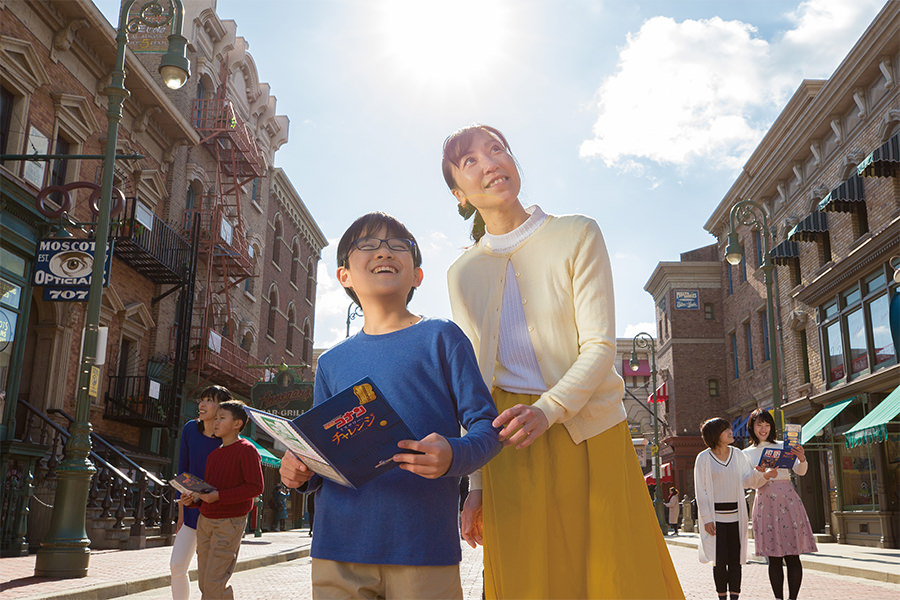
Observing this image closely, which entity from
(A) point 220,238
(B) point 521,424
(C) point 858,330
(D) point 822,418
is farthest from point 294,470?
(A) point 220,238

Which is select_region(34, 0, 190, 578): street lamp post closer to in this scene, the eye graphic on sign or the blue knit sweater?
the eye graphic on sign

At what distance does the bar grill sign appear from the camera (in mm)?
15016

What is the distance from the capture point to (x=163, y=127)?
2317cm

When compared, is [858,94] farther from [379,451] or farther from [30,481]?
[379,451]

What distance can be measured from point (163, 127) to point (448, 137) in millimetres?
21968

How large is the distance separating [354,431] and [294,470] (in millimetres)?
470

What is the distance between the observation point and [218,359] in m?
25.3

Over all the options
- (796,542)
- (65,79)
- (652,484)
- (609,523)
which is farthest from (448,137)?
(652,484)

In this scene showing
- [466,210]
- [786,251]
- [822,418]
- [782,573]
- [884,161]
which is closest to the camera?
[466,210]

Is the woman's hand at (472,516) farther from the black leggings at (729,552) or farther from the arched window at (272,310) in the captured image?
the arched window at (272,310)

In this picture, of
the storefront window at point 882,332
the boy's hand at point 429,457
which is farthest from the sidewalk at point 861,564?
the boy's hand at point 429,457

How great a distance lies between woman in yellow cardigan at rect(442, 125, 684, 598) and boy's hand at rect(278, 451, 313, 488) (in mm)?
581

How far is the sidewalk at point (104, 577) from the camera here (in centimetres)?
861

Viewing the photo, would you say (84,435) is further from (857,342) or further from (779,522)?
(857,342)
